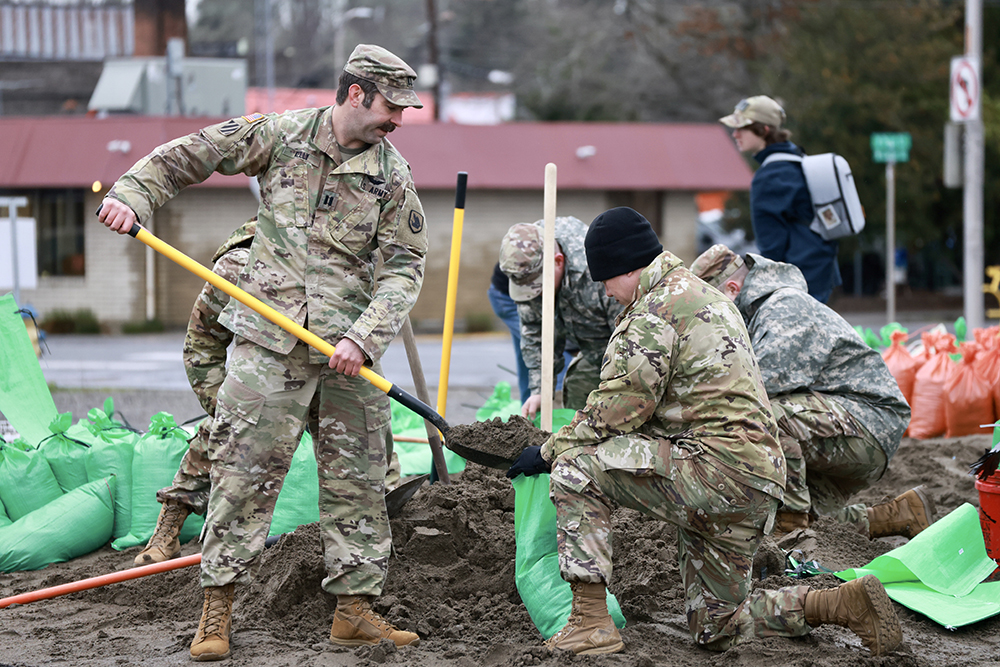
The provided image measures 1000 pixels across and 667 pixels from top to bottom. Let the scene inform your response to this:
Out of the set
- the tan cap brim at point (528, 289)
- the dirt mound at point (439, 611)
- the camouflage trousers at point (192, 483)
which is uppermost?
the tan cap brim at point (528, 289)

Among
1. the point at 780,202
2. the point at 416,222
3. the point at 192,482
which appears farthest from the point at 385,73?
the point at 780,202

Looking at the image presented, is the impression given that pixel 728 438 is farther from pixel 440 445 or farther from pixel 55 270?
pixel 55 270

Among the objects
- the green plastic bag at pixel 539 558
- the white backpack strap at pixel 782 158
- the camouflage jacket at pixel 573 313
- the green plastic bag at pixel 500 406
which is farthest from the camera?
the green plastic bag at pixel 500 406

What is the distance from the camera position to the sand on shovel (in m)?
4.02

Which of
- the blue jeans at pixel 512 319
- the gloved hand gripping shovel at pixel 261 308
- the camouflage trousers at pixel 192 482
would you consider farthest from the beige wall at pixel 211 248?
the gloved hand gripping shovel at pixel 261 308

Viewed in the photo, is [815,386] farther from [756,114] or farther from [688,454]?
[756,114]

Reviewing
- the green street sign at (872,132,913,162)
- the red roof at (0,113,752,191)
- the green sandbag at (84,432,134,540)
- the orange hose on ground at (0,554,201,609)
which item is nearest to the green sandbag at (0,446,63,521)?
the green sandbag at (84,432,134,540)

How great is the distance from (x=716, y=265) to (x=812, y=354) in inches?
21.8

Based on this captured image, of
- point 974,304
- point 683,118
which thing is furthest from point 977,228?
point 683,118

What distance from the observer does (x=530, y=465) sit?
363cm

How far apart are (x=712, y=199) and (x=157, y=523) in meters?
21.8

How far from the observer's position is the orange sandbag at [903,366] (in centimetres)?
743

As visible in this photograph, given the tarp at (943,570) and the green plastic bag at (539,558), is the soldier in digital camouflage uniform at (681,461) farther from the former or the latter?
the tarp at (943,570)

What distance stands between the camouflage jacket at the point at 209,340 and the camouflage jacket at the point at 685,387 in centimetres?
188
